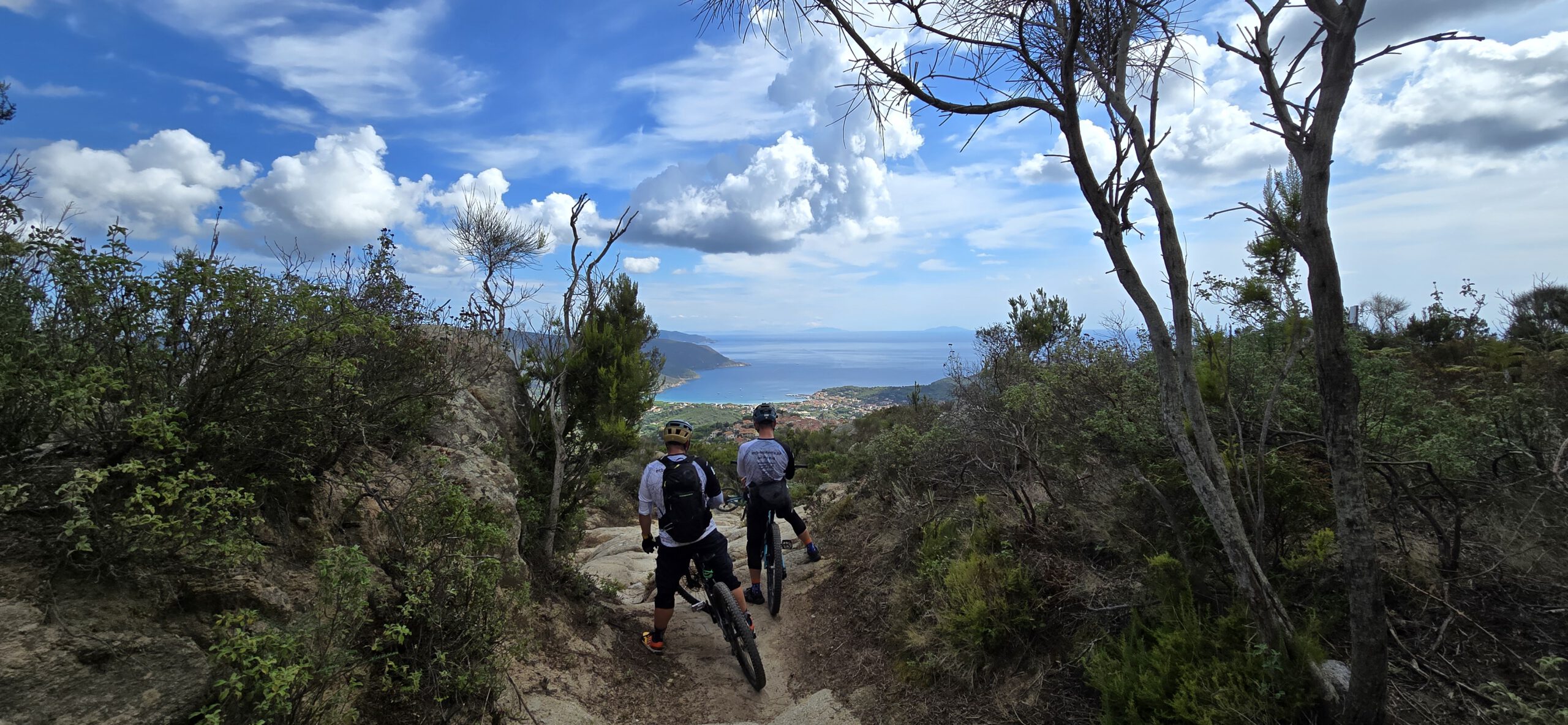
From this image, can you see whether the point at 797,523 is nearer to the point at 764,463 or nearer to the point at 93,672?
the point at 764,463

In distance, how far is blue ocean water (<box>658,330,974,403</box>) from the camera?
3878 cm

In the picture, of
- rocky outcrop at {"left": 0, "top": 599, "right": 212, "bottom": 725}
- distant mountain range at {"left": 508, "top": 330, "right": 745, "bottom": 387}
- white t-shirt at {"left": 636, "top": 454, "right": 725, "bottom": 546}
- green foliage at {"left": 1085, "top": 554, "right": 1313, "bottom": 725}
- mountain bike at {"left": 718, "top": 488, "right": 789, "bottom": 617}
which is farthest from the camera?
distant mountain range at {"left": 508, "top": 330, "right": 745, "bottom": 387}

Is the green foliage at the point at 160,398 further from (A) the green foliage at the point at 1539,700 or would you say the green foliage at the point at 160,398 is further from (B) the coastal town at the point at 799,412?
(B) the coastal town at the point at 799,412

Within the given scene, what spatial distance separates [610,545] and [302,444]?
28.6 ft

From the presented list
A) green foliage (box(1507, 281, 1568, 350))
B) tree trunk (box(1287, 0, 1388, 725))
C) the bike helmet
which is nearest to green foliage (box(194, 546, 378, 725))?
the bike helmet

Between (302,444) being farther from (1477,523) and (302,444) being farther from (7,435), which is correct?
(1477,523)

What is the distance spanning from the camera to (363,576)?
2.88m

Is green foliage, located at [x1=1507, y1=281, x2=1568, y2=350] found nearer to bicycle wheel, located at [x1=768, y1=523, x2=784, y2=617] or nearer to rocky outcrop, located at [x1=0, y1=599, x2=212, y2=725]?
bicycle wheel, located at [x1=768, y1=523, x2=784, y2=617]

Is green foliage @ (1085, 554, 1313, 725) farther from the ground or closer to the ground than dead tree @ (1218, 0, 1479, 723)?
closer to the ground

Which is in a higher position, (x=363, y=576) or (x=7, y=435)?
(x=7, y=435)

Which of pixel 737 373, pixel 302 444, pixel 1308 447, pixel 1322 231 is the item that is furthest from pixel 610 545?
pixel 737 373

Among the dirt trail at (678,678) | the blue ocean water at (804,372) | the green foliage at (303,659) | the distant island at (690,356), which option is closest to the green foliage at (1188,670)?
the dirt trail at (678,678)

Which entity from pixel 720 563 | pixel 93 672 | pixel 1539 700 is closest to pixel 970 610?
pixel 720 563

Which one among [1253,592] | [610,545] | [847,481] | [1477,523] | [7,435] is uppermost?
[7,435]
